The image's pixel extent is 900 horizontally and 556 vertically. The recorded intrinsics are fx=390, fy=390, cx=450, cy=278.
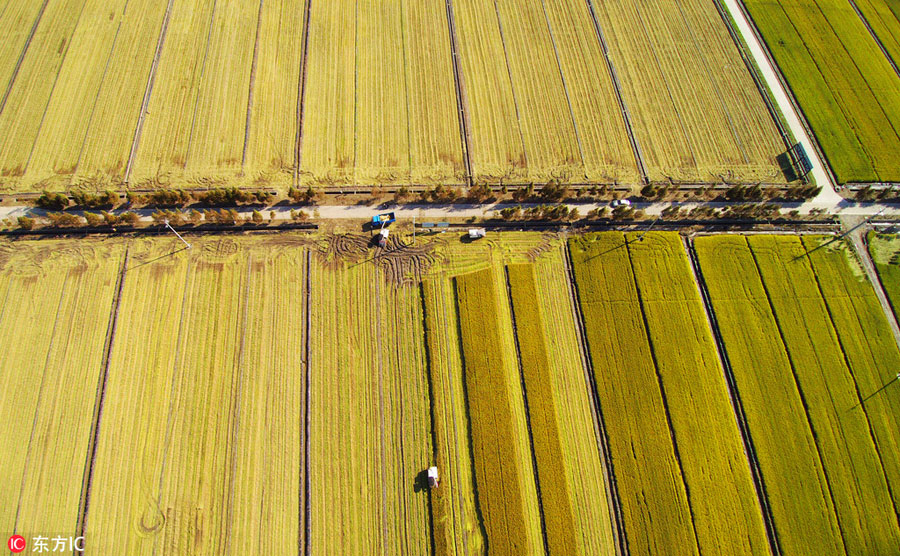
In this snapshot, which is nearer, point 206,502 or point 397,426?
point 206,502

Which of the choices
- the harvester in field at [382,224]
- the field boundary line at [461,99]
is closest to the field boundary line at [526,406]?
the harvester in field at [382,224]

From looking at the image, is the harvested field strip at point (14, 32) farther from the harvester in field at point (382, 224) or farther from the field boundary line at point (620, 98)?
the field boundary line at point (620, 98)

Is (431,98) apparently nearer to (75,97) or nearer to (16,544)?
(75,97)

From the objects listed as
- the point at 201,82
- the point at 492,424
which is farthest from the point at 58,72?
the point at 492,424

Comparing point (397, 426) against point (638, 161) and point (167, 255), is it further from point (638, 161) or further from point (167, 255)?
point (638, 161)

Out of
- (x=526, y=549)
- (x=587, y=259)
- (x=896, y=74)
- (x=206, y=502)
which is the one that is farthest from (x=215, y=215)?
(x=896, y=74)

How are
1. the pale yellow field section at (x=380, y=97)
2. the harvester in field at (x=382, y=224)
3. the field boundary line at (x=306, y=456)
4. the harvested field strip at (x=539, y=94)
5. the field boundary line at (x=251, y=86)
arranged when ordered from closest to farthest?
1. the field boundary line at (x=306, y=456)
2. the harvester in field at (x=382, y=224)
3. the field boundary line at (x=251, y=86)
4. the pale yellow field section at (x=380, y=97)
5. the harvested field strip at (x=539, y=94)

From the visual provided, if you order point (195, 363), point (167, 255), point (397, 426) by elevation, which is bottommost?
point (397, 426)
